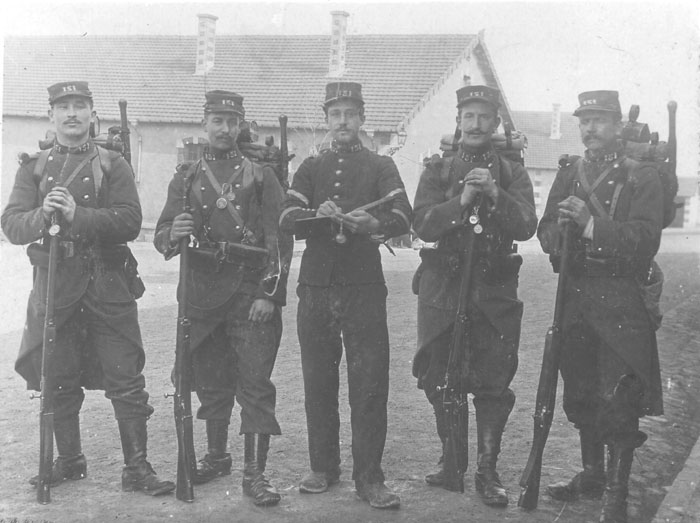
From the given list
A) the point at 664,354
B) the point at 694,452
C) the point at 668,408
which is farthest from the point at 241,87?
the point at 694,452

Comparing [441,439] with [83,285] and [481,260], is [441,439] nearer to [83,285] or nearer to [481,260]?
[481,260]

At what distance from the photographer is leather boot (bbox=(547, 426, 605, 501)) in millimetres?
4793

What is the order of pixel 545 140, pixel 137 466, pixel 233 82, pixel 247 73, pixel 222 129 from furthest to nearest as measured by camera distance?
pixel 545 140, pixel 247 73, pixel 233 82, pixel 222 129, pixel 137 466

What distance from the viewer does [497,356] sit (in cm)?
473

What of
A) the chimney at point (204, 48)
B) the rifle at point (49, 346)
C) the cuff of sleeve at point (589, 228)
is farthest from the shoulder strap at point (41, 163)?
the chimney at point (204, 48)

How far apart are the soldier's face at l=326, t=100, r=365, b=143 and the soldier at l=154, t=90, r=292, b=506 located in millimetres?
520

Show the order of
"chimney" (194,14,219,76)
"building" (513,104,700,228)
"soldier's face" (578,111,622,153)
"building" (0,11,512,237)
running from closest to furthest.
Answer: "soldier's face" (578,111,622,153) → "chimney" (194,14,219,76) → "building" (0,11,512,237) → "building" (513,104,700,228)

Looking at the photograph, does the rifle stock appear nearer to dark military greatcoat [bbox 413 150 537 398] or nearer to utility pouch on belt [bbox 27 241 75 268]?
dark military greatcoat [bbox 413 150 537 398]

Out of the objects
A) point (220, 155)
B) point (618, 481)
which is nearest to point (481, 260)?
point (618, 481)

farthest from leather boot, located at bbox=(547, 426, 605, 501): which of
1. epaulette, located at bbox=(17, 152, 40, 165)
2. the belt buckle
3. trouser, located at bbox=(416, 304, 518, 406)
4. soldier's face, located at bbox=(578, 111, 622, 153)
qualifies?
epaulette, located at bbox=(17, 152, 40, 165)

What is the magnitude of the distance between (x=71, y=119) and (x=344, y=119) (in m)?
1.69

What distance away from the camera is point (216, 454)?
507 centimetres

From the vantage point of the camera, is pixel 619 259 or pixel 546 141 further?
pixel 546 141

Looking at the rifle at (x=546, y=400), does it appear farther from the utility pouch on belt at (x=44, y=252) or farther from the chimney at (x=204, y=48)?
the chimney at (x=204, y=48)
